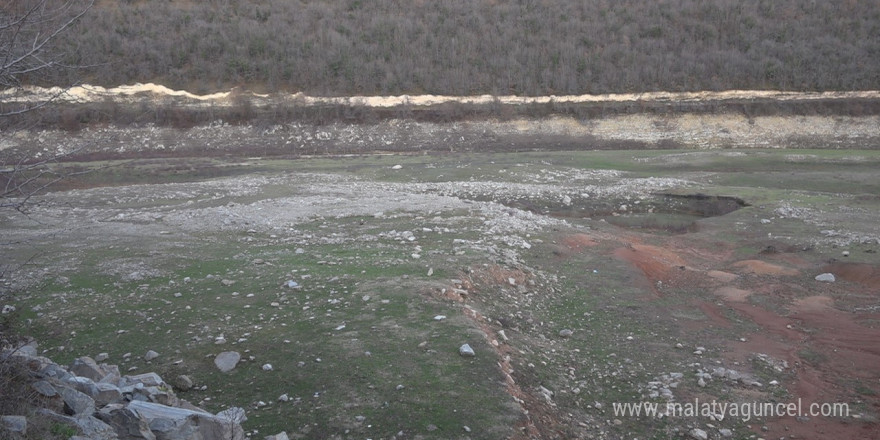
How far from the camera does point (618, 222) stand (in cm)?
2202

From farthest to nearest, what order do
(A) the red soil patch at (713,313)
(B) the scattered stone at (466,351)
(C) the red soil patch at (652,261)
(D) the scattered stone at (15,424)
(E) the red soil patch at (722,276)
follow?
(C) the red soil patch at (652,261) → (E) the red soil patch at (722,276) → (A) the red soil patch at (713,313) → (B) the scattered stone at (466,351) → (D) the scattered stone at (15,424)

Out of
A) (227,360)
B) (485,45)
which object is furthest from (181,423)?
(485,45)

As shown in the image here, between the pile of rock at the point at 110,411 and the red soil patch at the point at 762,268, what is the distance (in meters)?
12.8

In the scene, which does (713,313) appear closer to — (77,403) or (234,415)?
(234,415)

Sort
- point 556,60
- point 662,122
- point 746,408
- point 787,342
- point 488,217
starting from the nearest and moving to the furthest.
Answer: point 746,408 → point 787,342 → point 488,217 → point 662,122 → point 556,60

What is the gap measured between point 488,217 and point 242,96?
3208cm

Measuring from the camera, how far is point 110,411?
643cm

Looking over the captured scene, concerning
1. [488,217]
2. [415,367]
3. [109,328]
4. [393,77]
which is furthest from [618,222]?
[393,77]

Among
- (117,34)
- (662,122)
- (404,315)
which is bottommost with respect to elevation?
(662,122)

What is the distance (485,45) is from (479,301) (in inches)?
1702

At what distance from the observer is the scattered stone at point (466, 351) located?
9703 millimetres

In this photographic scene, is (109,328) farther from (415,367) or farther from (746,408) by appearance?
(746,408)

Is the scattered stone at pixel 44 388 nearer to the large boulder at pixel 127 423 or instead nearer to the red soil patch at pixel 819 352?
the large boulder at pixel 127 423

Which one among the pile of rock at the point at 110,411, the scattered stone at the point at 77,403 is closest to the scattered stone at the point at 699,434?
the pile of rock at the point at 110,411
